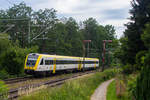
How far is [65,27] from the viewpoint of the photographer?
58.9 metres

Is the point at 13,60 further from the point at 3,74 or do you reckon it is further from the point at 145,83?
the point at 145,83

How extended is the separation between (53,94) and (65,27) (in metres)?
48.7

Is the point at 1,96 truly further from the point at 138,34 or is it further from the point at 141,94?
the point at 138,34

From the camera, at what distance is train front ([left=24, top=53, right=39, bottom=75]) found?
23.8 metres

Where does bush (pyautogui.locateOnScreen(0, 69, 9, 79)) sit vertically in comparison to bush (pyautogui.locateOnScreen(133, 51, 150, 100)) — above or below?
below

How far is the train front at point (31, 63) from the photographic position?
2380cm

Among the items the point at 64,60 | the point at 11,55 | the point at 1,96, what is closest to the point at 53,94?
the point at 1,96

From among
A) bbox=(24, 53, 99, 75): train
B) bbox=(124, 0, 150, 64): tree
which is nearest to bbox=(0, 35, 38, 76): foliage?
bbox=(24, 53, 99, 75): train

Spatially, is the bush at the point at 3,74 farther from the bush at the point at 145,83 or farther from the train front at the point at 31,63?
the bush at the point at 145,83

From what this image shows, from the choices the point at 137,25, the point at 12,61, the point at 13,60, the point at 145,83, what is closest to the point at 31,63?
the point at 13,60

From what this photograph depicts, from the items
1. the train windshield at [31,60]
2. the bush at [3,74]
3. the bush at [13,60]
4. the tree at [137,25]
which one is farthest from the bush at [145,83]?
the bush at [13,60]

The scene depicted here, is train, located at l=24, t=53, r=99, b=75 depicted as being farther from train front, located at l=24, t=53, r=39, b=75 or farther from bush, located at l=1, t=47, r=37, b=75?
bush, located at l=1, t=47, r=37, b=75

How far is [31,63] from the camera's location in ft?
79.3

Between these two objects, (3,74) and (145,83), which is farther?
(3,74)
